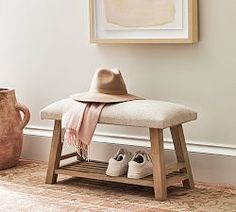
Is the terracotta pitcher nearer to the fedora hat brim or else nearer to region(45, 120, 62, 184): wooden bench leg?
region(45, 120, 62, 184): wooden bench leg

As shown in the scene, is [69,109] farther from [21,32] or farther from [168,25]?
[21,32]

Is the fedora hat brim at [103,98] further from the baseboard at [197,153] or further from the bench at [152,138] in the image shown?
the baseboard at [197,153]

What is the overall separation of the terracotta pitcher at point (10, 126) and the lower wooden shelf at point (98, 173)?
0.42m

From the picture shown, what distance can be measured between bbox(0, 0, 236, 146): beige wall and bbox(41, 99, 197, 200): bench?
0.54ft

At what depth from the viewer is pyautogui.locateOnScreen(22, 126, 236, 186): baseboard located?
2928mm

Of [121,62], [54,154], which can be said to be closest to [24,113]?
[54,154]

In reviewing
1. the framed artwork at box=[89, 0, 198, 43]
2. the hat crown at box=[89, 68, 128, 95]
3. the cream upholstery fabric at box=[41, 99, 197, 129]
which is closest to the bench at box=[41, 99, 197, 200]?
the cream upholstery fabric at box=[41, 99, 197, 129]

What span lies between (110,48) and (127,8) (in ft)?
0.81

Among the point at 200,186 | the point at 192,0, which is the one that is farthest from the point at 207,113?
the point at 192,0

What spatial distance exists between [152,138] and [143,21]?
24.9 inches

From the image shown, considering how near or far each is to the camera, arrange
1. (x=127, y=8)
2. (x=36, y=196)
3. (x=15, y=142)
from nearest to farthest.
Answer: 1. (x=36, y=196)
2. (x=127, y=8)
3. (x=15, y=142)

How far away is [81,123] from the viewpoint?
285cm

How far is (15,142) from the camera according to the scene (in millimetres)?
3395

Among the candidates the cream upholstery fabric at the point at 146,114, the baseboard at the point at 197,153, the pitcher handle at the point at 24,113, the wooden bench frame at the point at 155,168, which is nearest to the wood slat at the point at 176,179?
the wooden bench frame at the point at 155,168
